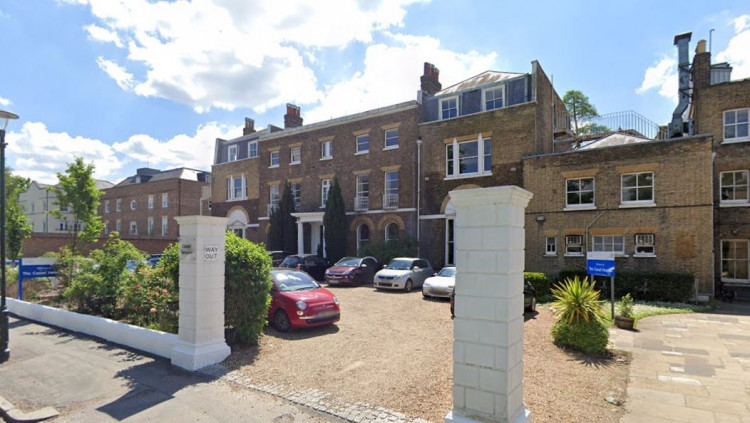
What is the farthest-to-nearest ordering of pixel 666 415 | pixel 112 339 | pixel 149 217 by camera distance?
1. pixel 149 217
2. pixel 112 339
3. pixel 666 415

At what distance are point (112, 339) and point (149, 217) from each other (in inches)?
1563

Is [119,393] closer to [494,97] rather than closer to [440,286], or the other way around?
[440,286]

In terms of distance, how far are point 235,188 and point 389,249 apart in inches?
739

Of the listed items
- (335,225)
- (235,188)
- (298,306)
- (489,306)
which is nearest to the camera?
(489,306)

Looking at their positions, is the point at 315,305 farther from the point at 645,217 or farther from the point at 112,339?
the point at 645,217

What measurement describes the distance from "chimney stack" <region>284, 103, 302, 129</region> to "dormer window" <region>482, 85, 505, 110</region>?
55.9 feet

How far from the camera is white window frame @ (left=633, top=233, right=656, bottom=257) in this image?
17.0 meters

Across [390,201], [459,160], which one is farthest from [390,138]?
[459,160]

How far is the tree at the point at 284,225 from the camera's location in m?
28.9

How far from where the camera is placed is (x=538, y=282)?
14.9 metres

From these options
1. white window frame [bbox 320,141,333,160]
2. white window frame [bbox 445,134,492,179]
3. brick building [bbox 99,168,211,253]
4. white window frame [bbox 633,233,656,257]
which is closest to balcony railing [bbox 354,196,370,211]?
white window frame [bbox 320,141,333,160]

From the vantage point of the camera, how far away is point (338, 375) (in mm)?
6770

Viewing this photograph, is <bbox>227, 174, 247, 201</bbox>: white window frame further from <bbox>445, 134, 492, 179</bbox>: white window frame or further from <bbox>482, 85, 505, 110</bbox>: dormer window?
<bbox>482, 85, 505, 110</bbox>: dormer window

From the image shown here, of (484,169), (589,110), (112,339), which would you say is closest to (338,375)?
(112,339)
